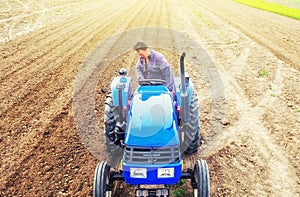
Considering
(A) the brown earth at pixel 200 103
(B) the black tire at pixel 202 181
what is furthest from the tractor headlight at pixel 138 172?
(A) the brown earth at pixel 200 103

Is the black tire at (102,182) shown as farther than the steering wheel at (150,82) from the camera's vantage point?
No

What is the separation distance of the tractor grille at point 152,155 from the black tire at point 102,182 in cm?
39

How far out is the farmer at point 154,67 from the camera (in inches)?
200

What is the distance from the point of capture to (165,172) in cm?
361

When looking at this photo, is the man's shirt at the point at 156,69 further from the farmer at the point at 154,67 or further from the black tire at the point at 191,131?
the black tire at the point at 191,131

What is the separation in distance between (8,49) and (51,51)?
1.57 m

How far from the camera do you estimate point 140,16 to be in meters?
21.2

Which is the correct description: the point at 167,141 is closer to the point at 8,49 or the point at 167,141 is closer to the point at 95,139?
the point at 95,139

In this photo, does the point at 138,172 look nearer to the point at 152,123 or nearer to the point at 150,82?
the point at 152,123

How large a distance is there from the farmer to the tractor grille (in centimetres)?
151

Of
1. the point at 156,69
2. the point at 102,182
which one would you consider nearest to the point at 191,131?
the point at 156,69

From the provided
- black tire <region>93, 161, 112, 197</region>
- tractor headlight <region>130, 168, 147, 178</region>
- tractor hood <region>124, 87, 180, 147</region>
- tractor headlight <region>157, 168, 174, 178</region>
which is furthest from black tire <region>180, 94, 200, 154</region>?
black tire <region>93, 161, 112, 197</region>

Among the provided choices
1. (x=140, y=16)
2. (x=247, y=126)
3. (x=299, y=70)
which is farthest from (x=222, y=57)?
(x=140, y=16)

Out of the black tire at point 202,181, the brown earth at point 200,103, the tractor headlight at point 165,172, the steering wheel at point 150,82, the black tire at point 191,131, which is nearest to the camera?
the tractor headlight at point 165,172
